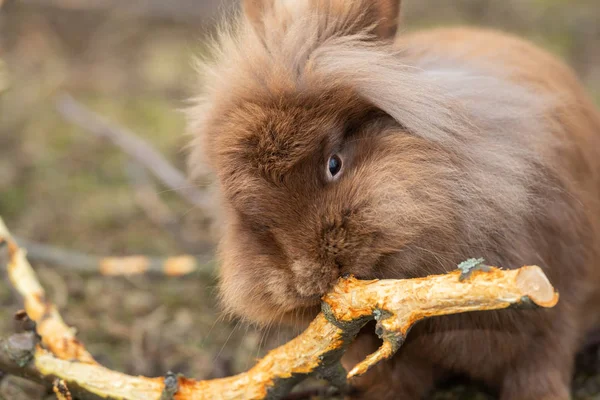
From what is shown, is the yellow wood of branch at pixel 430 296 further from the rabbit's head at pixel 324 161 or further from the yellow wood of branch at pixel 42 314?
the yellow wood of branch at pixel 42 314

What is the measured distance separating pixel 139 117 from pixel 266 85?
361 cm

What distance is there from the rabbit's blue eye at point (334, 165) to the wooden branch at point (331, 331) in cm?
33

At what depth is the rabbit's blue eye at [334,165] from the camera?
214 centimetres

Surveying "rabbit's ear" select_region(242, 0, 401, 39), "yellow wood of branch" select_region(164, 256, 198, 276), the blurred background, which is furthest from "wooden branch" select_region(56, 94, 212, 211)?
"rabbit's ear" select_region(242, 0, 401, 39)

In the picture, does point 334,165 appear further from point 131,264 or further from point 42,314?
point 131,264

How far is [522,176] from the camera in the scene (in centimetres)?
228

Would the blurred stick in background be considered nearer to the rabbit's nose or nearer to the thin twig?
the thin twig

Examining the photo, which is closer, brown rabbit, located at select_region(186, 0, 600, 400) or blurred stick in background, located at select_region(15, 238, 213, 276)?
brown rabbit, located at select_region(186, 0, 600, 400)

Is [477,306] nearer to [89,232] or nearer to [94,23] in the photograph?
[89,232]

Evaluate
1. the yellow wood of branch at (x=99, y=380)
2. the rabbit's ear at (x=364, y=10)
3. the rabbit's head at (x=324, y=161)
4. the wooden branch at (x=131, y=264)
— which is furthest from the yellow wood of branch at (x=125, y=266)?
the rabbit's ear at (x=364, y=10)

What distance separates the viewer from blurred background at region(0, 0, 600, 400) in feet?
10.9

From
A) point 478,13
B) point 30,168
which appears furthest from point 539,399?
point 478,13

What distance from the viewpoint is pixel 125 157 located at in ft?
16.6

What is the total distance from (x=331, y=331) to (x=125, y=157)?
3277 millimetres
